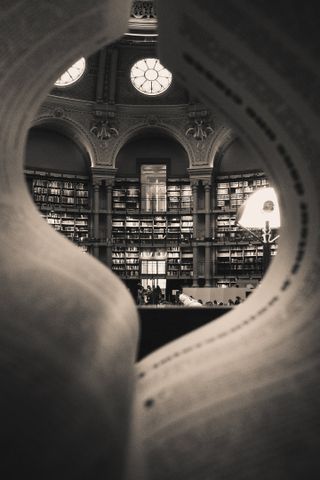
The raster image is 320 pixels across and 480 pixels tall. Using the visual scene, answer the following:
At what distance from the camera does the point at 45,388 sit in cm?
145

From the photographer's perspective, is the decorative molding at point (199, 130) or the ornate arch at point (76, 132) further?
the decorative molding at point (199, 130)

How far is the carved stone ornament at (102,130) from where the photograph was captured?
22.0 metres

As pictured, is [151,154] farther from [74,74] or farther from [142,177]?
[74,74]

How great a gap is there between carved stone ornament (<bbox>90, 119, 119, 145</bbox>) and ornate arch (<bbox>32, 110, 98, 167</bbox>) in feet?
1.19

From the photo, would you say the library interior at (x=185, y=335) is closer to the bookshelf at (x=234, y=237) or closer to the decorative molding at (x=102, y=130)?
the bookshelf at (x=234, y=237)

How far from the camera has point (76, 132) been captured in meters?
21.8

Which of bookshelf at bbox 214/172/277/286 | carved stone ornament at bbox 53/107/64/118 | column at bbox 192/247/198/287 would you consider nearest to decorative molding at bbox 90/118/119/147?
carved stone ornament at bbox 53/107/64/118

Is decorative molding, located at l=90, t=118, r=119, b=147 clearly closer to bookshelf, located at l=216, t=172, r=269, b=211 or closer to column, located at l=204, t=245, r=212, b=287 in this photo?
bookshelf, located at l=216, t=172, r=269, b=211

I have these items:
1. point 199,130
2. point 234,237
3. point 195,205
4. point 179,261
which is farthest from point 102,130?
point 234,237

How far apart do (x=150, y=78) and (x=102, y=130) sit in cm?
311

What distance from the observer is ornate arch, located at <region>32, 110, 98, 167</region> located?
21.5 meters

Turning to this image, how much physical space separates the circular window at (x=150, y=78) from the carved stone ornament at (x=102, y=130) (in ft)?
6.89

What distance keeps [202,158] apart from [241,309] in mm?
20062

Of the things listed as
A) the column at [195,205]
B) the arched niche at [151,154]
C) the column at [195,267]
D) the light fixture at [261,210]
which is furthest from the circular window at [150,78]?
the light fixture at [261,210]
